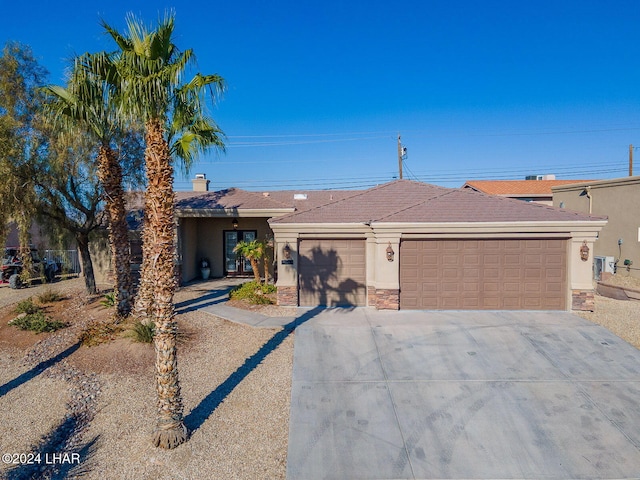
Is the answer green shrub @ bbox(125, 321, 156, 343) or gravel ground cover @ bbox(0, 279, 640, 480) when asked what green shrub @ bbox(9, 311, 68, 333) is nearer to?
gravel ground cover @ bbox(0, 279, 640, 480)

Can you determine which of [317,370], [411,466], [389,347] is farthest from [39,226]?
[411,466]

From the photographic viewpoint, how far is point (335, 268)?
12773 millimetres

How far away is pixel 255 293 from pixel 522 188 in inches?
996

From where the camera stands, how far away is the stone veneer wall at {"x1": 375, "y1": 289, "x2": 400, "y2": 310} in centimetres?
1197

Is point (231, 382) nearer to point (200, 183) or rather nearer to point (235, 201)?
point (235, 201)

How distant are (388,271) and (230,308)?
5.27m

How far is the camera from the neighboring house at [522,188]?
93.7ft

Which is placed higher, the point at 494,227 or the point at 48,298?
the point at 494,227

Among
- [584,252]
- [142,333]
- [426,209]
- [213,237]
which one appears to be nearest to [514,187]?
[584,252]

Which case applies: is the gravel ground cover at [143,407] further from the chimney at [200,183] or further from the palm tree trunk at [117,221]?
the chimney at [200,183]

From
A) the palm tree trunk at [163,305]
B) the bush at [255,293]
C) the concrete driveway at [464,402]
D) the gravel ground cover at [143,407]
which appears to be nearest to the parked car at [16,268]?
the gravel ground cover at [143,407]

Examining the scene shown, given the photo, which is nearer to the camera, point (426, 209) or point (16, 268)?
point (426, 209)

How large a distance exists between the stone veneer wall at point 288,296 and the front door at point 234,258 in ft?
22.3

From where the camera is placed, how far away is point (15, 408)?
6828mm
